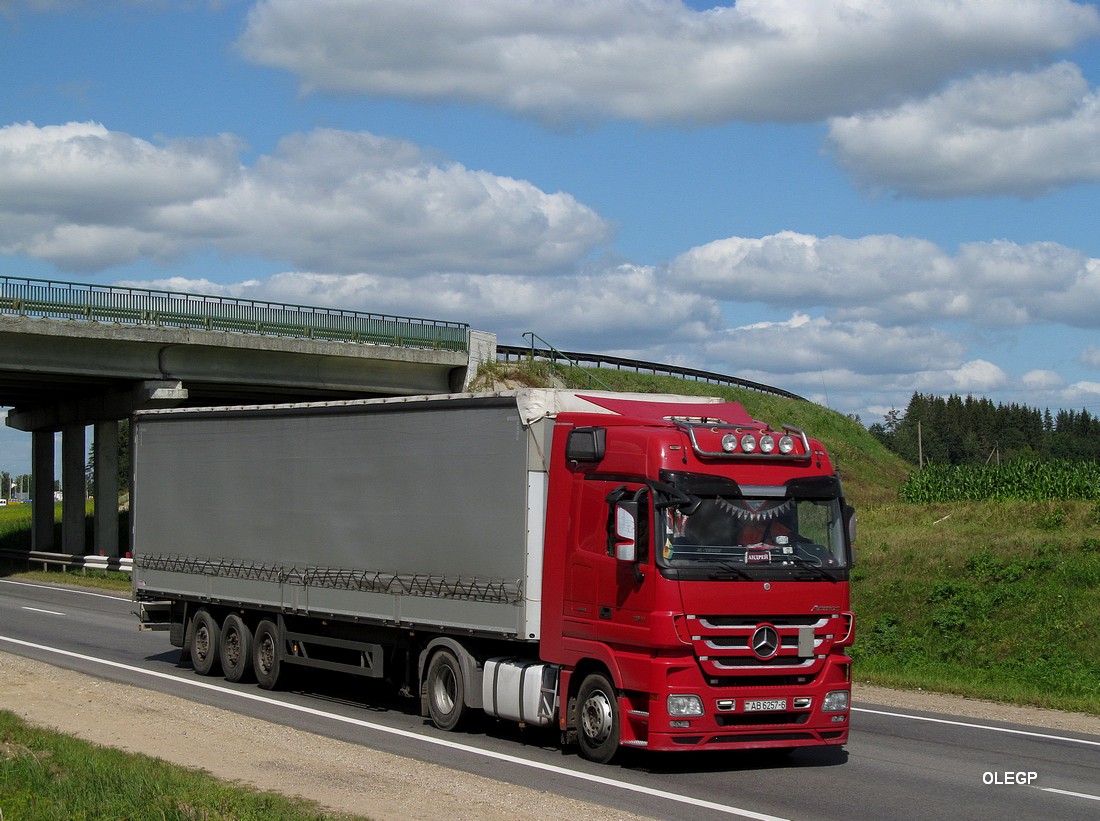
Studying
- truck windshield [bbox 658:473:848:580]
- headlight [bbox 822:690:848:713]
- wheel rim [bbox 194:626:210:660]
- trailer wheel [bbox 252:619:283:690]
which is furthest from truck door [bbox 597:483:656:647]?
wheel rim [bbox 194:626:210:660]

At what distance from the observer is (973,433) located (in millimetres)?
181250

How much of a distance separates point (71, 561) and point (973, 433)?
157 m

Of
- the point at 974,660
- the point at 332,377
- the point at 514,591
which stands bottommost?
the point at 974,660

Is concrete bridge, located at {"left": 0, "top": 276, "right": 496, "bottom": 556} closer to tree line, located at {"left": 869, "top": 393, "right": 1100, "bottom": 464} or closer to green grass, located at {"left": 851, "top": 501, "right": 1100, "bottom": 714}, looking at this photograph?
green grass, located at {"left": 851, "top": 501, "right": 1100, "bottom": 714}

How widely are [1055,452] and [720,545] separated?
17575 centimetres

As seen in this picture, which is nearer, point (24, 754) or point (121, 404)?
point (24, 754)

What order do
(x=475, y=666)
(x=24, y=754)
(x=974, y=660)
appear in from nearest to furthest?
(x=24, y=754)
(x=475, y=666)
(x=974, y=660)

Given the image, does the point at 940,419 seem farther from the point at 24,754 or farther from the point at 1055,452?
the point at 24,754

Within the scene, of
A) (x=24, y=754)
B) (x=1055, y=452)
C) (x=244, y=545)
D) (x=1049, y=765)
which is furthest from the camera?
(x=1055, y=452)

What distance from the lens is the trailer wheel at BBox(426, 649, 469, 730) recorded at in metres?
14.0

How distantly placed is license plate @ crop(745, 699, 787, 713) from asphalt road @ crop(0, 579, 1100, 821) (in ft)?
2.06

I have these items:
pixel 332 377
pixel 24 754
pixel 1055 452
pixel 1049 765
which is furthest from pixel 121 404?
pixel 1055 452

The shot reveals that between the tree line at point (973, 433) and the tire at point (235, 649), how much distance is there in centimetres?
15662

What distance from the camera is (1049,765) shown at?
12688mm
